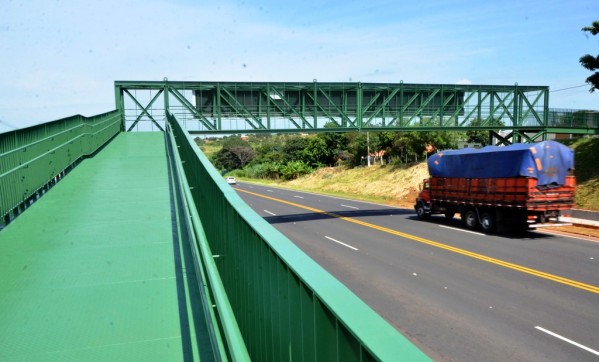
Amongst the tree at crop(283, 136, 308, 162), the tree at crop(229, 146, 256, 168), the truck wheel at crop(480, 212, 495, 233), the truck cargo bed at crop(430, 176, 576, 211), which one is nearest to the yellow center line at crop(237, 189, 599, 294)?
the truck wheel at crop(480, 212, 495, 233)

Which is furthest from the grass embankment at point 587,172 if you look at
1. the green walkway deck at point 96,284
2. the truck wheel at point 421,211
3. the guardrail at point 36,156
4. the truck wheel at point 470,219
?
the guardrail at point 36,156

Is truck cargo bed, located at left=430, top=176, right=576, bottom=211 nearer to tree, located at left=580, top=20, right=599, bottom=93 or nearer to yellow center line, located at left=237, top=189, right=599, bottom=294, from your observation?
yellow center line, located at left=237, top=189, right=599, bottom=294

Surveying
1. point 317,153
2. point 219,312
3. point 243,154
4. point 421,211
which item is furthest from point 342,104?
point 243,154

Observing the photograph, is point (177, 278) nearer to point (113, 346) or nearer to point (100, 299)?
point (100, 299)

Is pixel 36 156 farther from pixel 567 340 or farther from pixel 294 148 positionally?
pixel 294 148

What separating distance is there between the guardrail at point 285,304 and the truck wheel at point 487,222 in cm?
1867

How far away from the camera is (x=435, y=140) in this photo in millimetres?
49531

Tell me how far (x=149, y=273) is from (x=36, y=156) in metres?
6.24

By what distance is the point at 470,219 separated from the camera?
73.4 ft

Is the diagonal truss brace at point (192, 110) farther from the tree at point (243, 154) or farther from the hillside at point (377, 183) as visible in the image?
the tree at point (243, 154)

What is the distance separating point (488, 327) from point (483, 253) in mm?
7493

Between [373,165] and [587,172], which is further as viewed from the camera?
Result: [373,165]

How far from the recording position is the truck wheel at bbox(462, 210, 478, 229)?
22109 millimetres

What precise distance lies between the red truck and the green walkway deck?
15.4 meters
